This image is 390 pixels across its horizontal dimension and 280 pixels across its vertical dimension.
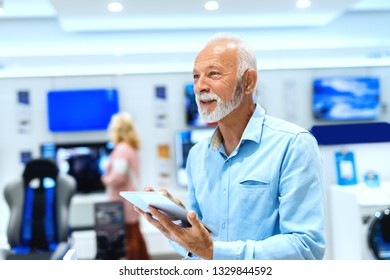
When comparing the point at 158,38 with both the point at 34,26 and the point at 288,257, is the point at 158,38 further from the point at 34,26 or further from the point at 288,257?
the point at 288,257

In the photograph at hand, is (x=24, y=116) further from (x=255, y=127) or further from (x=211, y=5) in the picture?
(x=255, y=127)

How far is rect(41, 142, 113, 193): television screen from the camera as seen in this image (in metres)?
3.56

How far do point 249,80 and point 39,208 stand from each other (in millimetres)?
1716

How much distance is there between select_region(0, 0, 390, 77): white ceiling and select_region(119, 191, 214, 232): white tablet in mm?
929

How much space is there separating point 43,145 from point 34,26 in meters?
1.26

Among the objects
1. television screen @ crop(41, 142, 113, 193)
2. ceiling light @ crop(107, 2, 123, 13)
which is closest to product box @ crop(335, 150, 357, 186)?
ceiling light @ crop(107, 2, 123, 13)

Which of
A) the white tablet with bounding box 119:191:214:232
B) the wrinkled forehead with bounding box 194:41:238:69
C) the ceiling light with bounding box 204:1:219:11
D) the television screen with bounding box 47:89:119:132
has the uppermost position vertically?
the ceiling light with bounding box 204:1:219:11

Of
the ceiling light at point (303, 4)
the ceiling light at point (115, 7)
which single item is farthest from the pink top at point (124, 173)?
the ceiling light at point (303, 4)

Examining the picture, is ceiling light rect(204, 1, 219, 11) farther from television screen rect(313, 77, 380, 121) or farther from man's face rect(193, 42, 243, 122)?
man's face rect(193, 42, 243, 122)

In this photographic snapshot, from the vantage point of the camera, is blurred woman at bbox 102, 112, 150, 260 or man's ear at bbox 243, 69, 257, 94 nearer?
man's ear at bbox 243, 69, 257, 94

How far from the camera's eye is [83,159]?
3.62 m

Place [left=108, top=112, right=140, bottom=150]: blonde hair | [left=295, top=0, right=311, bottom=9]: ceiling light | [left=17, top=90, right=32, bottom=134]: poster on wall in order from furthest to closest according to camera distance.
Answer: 1. [left=17, top=90, right=32, bottom=134]: poster on wall
2. [left=108, top=112, right=140, bottom=150]: blonde hair
3. [left=295, top=0, right=311, bottom=9]: ceiling light

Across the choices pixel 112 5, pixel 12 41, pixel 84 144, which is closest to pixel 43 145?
pixel 84 144

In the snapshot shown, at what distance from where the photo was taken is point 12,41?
98.4 inches
